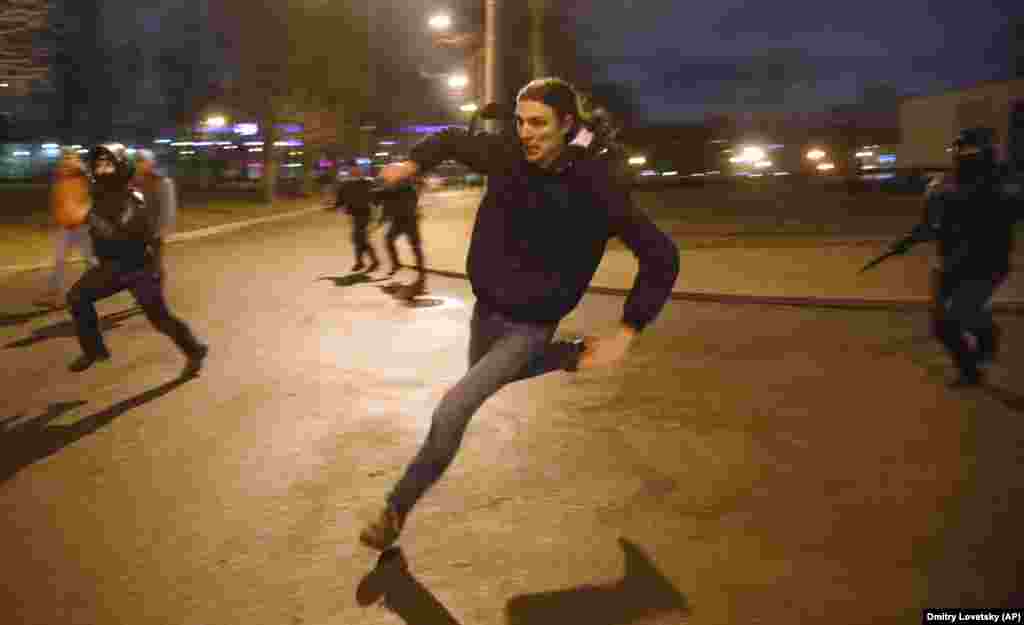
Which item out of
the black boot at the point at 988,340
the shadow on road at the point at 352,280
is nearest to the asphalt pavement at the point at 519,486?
the black boot at the point at 988,340

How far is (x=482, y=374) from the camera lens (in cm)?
355

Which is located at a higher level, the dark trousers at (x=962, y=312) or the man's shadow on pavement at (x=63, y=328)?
the dark trousers at (x=962, y=312)

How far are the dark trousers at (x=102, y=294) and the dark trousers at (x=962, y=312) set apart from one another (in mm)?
5775

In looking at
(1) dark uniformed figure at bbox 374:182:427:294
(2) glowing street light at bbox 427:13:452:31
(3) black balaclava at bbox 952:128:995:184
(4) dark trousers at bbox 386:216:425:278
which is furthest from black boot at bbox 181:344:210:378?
(2) glowing street light at bbox 427:13:452:31

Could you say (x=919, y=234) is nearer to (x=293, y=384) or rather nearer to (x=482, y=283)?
(x=482, y=283)

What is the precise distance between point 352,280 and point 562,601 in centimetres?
1002

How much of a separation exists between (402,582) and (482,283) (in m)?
1.25

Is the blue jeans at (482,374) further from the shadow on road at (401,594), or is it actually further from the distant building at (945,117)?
the distant building at (945,117)

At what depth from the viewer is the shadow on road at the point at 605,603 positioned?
331 centimetres

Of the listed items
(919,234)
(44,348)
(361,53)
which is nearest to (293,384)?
(44,348)

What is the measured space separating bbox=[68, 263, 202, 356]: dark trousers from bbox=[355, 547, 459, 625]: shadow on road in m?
3.83

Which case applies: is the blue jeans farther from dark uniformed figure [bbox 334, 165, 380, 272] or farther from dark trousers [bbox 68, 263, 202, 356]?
dark uniformed figure [bbox 334, 165, 380, 272]

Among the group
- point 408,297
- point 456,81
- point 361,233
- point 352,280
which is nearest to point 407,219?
point 408,297

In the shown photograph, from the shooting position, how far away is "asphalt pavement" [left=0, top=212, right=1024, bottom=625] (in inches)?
137
